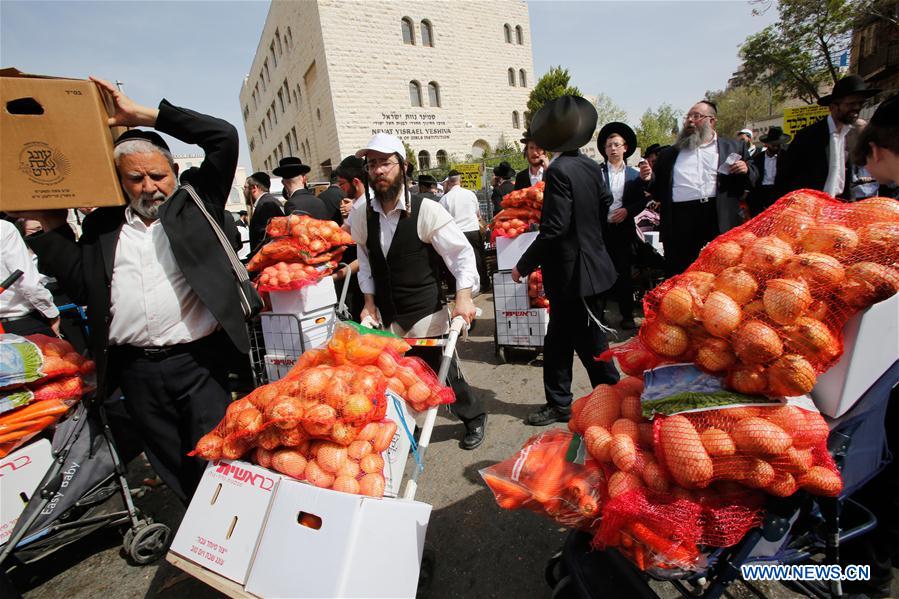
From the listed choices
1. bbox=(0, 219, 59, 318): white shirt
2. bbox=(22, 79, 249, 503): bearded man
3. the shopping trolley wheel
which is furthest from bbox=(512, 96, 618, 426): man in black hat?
bbox=(0, 219, 59, 318): white shirt

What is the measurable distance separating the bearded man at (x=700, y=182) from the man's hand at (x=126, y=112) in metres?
4.37

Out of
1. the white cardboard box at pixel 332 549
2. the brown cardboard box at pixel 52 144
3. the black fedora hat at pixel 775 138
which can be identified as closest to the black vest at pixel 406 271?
the brown cardboard box at pixel 52 144

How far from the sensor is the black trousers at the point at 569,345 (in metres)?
3.23

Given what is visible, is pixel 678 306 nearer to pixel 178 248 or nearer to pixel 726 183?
pixel 178 248

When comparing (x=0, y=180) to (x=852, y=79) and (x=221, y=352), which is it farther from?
(x=852, y=79)

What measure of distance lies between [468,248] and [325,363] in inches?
49.9

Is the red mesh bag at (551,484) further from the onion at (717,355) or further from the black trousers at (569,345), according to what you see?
the black trousers at (569,345)

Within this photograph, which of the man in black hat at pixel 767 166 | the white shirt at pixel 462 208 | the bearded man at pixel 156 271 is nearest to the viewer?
the bearded man at pixel 156 271

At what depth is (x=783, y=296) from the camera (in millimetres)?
1239

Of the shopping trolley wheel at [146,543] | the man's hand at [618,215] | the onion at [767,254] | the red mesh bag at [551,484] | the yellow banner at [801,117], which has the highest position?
the yellow banner at [801,117]

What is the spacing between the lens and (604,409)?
1.55 metres

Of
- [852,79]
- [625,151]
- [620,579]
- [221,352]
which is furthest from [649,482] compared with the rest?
[625,151]

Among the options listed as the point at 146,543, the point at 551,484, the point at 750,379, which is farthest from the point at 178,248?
the point at 750,379

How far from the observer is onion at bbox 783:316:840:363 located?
1.21 metres
